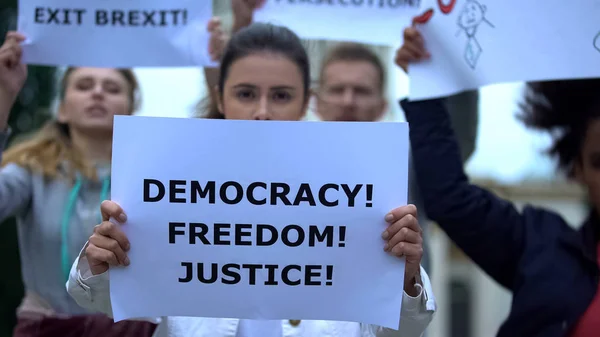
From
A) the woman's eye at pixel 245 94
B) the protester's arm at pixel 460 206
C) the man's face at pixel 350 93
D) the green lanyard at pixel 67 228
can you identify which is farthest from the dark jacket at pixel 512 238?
the green lanyard at pixel 67 228

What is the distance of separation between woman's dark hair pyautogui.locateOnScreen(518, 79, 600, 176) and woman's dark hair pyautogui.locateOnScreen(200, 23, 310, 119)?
107 centimetres

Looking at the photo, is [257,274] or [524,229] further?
[524,229]

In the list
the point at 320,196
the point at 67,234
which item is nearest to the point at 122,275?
the point at 320,196

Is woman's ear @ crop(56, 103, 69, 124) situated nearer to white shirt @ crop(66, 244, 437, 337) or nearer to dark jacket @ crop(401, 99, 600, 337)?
white shirt @ crop(66, 244, 437, 337)

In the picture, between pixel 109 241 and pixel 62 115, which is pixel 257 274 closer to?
pixel 109 241

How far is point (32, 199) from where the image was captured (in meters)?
3.07

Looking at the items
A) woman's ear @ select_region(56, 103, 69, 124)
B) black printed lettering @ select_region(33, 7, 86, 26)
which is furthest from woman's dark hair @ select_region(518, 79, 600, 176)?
woman's ear @ select_region(56, 103, 69, 124)

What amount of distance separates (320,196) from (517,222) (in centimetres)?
104

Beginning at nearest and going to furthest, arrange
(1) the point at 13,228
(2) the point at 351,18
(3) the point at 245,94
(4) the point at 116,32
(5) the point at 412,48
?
(3) the point at 245,94
(5) the point at 412,48
(4) the point at 116,32
(2) the point at 351,18
(1) the point at 13,228

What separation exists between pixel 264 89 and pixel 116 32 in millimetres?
996

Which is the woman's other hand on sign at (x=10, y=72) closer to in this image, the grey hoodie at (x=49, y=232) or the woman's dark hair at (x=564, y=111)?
the grey hoodie at (x=49, y=232)

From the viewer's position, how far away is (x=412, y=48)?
2.93 metres

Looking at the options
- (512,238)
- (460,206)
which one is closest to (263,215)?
(460,206)

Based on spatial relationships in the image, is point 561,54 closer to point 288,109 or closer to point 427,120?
point 427,120
